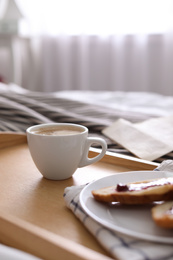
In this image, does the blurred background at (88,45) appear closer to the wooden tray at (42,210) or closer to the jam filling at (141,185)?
the wooden tray at (42,210)

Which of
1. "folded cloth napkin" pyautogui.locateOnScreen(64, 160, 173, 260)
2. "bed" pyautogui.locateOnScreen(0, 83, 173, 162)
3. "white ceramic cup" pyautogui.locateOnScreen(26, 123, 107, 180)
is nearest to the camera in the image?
"folded cloth napkin" pyautogui.locateOnScreen(64, 160, 173, 260)

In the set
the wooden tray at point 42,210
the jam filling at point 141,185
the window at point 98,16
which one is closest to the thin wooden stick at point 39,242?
the wooden tray at point 42,210

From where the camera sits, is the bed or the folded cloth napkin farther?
the bed

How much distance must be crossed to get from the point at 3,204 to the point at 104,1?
7.92 ft

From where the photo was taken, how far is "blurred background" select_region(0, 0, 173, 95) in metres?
2.54

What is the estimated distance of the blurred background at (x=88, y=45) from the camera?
100 inches

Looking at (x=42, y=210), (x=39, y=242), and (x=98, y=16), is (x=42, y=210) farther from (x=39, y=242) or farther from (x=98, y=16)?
(x=98, y=16)

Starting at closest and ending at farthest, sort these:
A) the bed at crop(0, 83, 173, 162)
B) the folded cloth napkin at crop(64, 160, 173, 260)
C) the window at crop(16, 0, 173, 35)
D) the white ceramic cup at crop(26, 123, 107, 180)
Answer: the folded cloth napkin at crop(64, 160, 173, 260) < the white ceramic cup at crop(26, 123, 107, 180) < the bed at crop(0, 83, 173, 162) < the window at crop(16, 0, 173, 35)

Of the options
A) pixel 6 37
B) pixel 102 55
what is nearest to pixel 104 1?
pixel 102 55

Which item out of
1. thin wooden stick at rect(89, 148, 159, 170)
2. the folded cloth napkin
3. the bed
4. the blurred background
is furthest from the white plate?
the blurred background

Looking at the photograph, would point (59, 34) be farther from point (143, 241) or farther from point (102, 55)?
point (143, 241)

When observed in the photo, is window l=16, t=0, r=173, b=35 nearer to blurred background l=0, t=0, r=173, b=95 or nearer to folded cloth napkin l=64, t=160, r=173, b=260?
blurred background l=0, t=0, r=173, b=95

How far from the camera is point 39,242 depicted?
359 millimetres

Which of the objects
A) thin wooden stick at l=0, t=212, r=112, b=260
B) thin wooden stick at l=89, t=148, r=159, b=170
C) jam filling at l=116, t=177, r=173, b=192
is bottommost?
thin wooden stick at l=89, t=148, r=159, b=170
